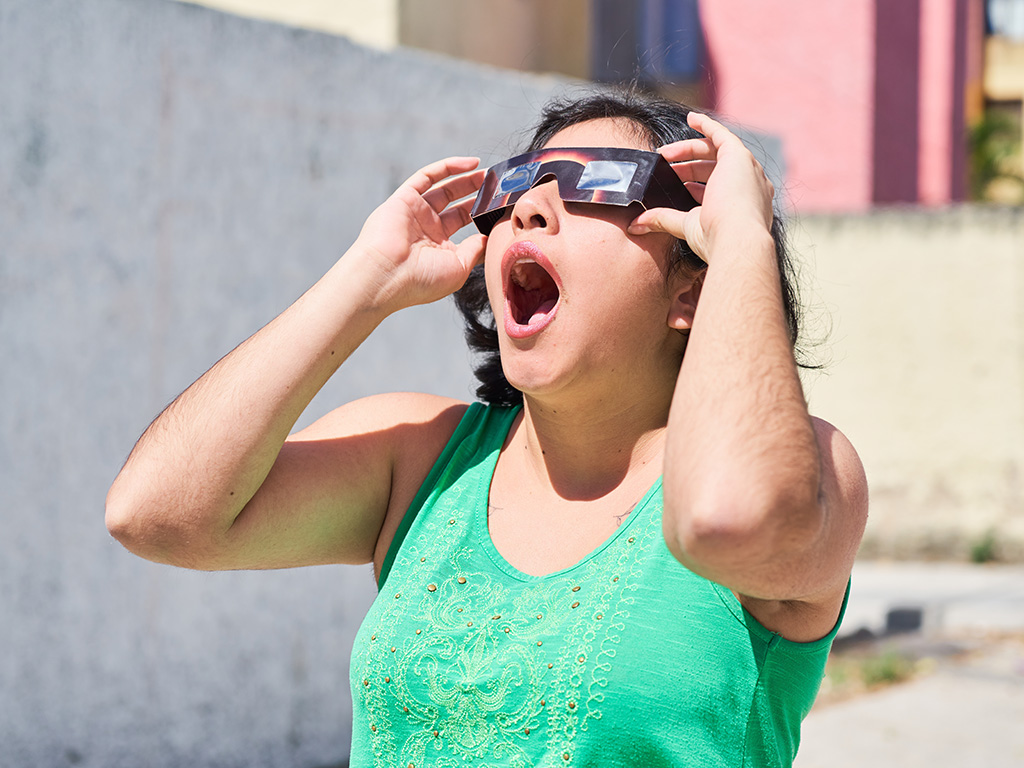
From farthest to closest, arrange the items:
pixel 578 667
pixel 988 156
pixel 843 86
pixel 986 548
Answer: pixel 988 156
pixel 843 86
pixel 986 548
pixel 578 667

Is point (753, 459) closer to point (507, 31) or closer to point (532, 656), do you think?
point (532, 656)

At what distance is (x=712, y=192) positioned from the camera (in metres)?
1.75

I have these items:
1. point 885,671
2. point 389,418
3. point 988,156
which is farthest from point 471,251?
point 988,156

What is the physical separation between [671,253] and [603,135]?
260 mm

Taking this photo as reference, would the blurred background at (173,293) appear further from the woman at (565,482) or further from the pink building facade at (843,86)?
the pink building facade at (843,86)

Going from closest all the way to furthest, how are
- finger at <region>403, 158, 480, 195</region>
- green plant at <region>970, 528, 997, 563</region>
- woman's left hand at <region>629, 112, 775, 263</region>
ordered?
woman's left hand at <region>629, 112, 775, 263</region>, finger at <region>403, 158, 480, 195</region>, green plant at <region>970, 528, 997, 563</region>

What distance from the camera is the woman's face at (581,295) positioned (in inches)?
70.9

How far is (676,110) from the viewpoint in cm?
206

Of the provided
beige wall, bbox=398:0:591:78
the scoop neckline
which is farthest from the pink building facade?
the scoop neckline

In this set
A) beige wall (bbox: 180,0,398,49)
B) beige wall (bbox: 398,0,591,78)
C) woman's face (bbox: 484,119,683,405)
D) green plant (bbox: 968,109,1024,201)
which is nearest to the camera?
woman's face (bbox: 484,119,683,405)

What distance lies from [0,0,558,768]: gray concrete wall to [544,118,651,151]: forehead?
54.7 inches

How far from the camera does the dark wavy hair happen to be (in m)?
1.97

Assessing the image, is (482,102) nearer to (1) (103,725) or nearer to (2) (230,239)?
(2) (230,239)

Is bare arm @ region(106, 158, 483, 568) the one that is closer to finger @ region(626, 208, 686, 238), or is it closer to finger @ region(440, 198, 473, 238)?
finger @ region(440, 198, 473, 238)
